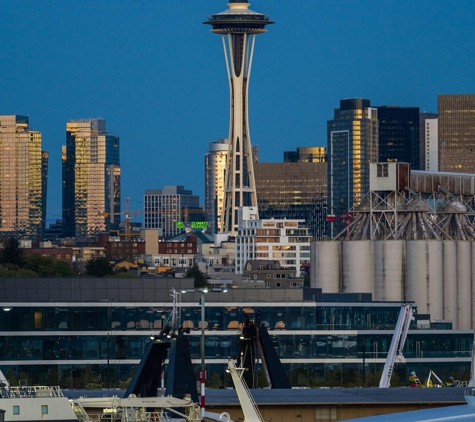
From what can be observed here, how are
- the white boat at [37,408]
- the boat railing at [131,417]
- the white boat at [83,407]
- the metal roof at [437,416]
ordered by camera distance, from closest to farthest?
the metal roof at [437,416] → the white boat at [37,408] → the white boat at [83,407] → the boat railing at [131,417]

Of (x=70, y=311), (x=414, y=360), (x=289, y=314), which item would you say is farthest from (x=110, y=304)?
(x=414, y=360)

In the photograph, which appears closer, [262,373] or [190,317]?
[262,373]

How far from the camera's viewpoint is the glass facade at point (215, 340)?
475 ft

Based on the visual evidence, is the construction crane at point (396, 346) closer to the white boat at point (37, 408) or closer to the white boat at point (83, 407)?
the white boat at point (83, 407)

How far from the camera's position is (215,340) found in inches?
5822

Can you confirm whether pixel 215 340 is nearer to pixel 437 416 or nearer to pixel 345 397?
pixel 345 397

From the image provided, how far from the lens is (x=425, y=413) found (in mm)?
70000

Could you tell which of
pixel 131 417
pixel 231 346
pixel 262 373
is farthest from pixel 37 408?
pixel 231 346

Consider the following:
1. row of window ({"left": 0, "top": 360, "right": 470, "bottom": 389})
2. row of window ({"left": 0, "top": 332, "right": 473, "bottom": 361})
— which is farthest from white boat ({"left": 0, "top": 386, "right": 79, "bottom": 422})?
row of window ({"left": 0, "top": 332, "right": 473, "bottom": 361})

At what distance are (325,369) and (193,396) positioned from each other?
206ft

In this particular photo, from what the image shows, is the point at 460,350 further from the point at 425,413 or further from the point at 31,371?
the point at 425,413

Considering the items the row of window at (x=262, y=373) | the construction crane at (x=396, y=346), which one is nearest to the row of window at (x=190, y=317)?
the row of window at (x=262, y=373)

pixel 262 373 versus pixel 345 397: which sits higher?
pixel 345 397

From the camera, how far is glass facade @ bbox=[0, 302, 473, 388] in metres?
145
